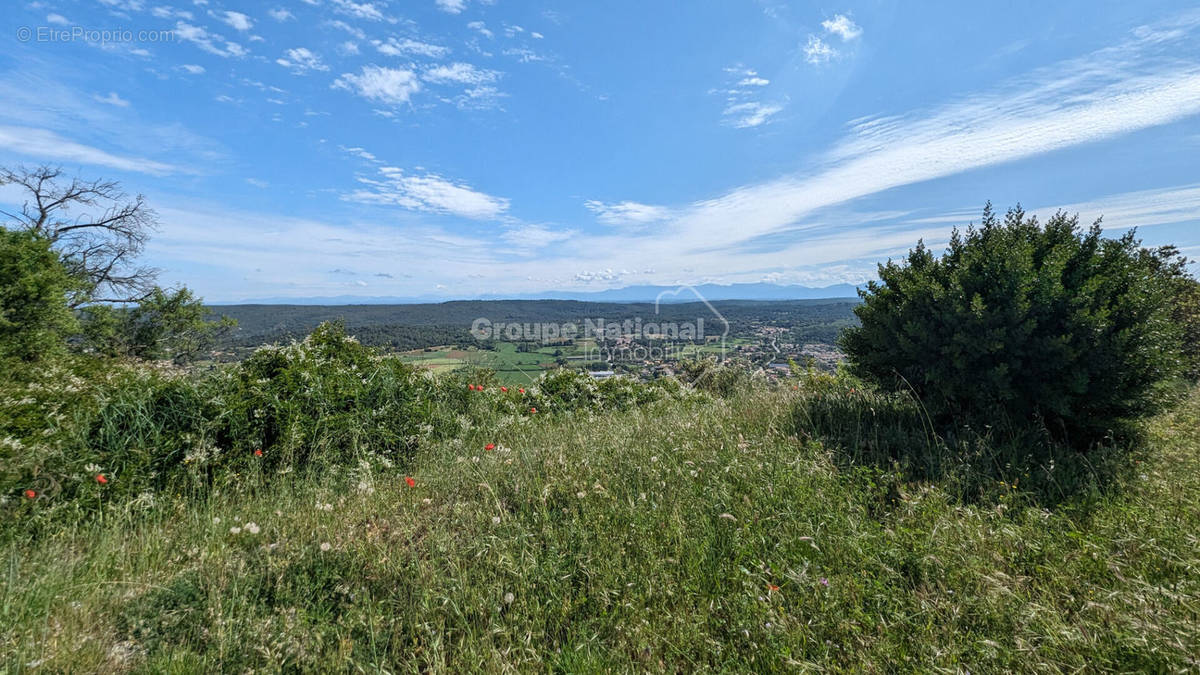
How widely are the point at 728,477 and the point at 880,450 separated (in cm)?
170

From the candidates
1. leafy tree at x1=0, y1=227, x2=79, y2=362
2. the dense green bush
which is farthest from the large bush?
leafy tree at x1=0, y1=227, x2=79, y2=362

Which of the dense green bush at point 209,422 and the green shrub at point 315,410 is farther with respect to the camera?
the green shrub at point 315,410

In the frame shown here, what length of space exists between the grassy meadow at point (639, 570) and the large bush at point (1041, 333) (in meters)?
0.58

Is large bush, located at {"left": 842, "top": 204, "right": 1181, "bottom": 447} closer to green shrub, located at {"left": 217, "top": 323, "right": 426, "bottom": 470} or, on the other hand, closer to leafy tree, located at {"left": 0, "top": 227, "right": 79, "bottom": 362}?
green shrub, located at {"left": 217, "top": 323, "right": 426, "bottom": 470}

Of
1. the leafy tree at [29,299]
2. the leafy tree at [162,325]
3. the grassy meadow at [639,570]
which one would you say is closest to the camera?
the grassy meadow at [639,570]

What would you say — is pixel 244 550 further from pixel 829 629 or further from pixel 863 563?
pixel 863 563

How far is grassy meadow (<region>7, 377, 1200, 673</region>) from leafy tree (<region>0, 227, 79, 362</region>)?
17.8ft

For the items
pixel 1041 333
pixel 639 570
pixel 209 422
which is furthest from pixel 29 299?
pixel 1041 333

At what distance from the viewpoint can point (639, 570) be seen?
2402 millimetres

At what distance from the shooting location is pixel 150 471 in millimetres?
3377

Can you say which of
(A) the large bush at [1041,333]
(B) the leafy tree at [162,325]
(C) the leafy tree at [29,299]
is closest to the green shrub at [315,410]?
(C) the leafy tree at [29,299]

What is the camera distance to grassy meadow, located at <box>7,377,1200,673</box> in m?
1.89

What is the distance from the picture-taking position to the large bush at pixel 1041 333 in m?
3.71

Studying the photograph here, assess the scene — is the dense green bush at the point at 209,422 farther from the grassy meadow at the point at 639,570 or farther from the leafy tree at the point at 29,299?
the leafy tree at the point at 29,299
